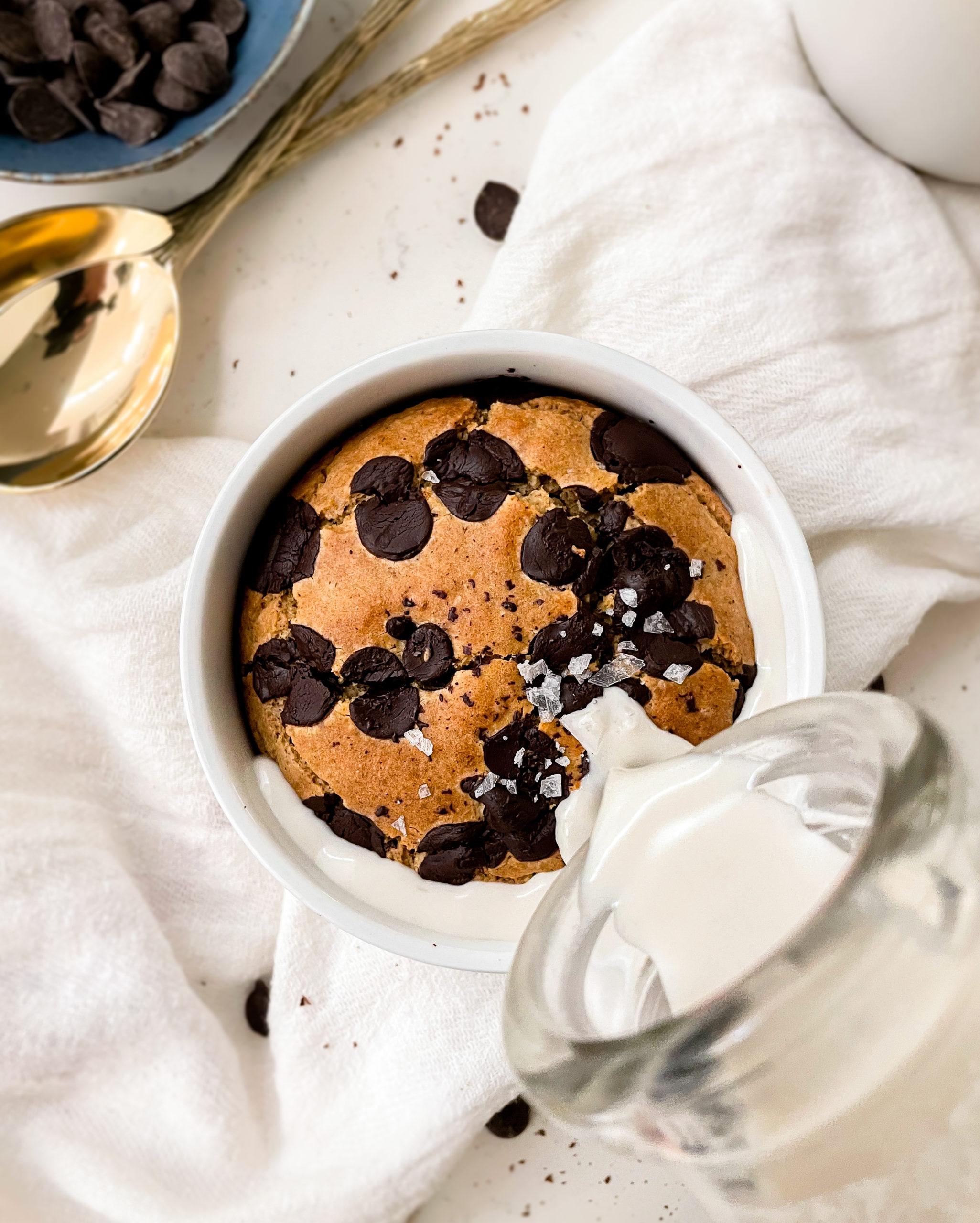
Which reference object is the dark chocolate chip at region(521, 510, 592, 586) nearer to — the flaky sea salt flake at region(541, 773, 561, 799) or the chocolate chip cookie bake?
the chocolate chip cookie bake

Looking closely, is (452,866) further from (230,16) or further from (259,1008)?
(230,16)

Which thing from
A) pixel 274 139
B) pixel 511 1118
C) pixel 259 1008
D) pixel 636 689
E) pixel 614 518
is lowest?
pixel 511 1118

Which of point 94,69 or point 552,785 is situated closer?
point 552,785

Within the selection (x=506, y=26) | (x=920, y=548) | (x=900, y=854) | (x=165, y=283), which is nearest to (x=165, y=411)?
(x=165, y=283)

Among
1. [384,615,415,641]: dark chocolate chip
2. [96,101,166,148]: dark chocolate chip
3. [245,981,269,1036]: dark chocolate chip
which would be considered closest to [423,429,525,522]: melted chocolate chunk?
[384,615,415,641]: dark chocolate chip

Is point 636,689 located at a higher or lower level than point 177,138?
lower

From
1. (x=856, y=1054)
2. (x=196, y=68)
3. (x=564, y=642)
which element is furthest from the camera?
(x=196, y=68)

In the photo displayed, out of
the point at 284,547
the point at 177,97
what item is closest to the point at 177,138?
the point at 177,97
